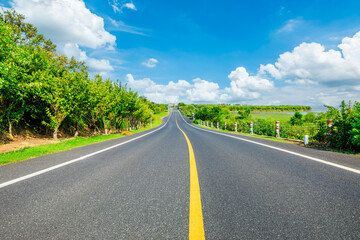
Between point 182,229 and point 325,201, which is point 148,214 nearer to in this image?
point 182,229

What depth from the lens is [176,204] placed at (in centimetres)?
222

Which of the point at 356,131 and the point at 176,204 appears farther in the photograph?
the point at 356,131

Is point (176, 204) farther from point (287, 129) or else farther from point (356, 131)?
point (287, 129)

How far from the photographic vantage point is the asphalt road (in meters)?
1.66

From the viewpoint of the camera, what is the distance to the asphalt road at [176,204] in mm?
1659

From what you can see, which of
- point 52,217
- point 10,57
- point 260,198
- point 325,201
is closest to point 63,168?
point 52,217

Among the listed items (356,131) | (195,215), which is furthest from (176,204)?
(356,131)

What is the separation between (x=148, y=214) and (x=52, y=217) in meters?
1.15

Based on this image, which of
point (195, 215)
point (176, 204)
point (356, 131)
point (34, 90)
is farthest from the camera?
point (34, 90)

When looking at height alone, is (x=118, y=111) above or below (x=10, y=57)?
below

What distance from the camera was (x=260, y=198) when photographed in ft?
7.80

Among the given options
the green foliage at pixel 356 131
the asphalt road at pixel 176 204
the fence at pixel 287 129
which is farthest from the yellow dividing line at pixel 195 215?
the fence at pixel 287 129

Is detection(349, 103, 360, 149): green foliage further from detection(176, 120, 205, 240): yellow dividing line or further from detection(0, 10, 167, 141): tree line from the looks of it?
detection(0, 10, 167, 141): tree line

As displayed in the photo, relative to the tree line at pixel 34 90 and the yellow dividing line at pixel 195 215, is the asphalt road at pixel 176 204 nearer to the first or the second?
the yellow dividing line at pixel 195 215
